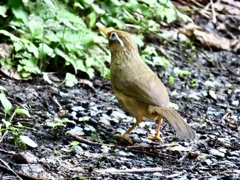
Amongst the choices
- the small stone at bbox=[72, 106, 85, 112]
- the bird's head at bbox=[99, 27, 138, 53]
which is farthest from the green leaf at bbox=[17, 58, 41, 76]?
the bird's head at bbox=[99, 27, 138, 53]

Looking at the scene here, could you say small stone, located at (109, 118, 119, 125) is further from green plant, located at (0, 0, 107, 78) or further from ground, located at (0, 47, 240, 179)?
green plant, located at (0, 0, 107, 78)

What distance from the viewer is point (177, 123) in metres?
4.33

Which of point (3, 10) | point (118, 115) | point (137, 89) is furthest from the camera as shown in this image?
point (3, 10)

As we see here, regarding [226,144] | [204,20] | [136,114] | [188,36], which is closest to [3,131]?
[136,114]

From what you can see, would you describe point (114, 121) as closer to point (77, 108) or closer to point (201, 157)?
point (77, 108)

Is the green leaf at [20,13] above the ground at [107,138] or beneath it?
above

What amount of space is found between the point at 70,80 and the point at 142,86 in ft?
4.47

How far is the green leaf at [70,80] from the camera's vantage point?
5.66m

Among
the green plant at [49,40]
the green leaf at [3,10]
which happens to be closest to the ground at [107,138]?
the green plant at [49,40]

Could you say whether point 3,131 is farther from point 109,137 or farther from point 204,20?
point 204,20

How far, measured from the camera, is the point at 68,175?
12.3 ft

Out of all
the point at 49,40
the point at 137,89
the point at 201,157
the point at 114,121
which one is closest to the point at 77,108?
the point at 114,121

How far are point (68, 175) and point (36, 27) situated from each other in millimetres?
2215

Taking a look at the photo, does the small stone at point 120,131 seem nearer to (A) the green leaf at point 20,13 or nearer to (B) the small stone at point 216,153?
(B) the small stone at point 216,153
